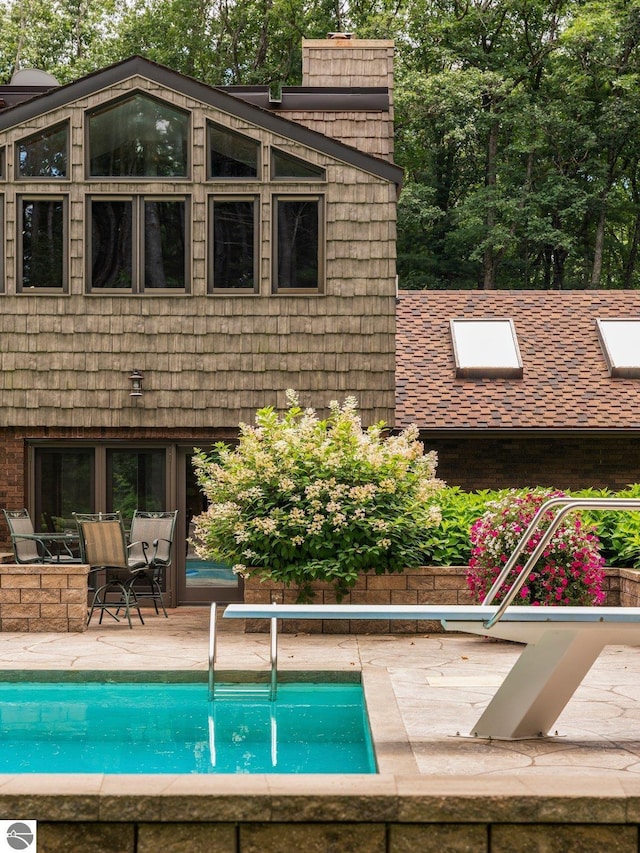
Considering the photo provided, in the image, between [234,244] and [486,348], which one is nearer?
[234,244]

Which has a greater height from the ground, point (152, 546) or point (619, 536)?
point (619, 536)

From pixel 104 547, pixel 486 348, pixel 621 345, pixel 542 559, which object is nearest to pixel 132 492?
pixel 104 547

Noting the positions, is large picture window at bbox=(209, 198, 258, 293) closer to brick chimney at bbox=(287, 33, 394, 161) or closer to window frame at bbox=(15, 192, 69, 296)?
window frame at bbox=(15, 192, 69, 296)

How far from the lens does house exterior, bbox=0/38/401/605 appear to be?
12.4 metres

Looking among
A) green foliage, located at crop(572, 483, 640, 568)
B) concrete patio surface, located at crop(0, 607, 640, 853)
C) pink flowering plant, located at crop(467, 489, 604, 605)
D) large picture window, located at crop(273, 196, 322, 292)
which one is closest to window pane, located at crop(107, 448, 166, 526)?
large picture window, located at crop(273, 196, 322, 292)

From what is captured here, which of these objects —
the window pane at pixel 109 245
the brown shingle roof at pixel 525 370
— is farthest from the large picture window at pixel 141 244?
the brown shingle roof at pixel 525 370

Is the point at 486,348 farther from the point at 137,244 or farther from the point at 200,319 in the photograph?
the point at 137,244

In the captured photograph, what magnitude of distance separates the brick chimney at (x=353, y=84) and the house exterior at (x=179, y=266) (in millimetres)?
1220

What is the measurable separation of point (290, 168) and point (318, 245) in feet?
3.05

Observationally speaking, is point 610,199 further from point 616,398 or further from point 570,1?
point 616,398

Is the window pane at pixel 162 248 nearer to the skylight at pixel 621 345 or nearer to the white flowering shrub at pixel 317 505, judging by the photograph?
the white flowering shrub at pixel 317 505

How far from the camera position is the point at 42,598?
1012 cm

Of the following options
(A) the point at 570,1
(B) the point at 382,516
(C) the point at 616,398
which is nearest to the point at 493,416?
(C) the point at 616,398

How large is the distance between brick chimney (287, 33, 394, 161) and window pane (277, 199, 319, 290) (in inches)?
59.6
